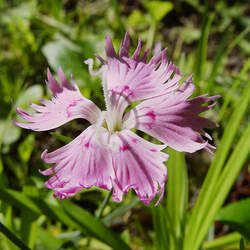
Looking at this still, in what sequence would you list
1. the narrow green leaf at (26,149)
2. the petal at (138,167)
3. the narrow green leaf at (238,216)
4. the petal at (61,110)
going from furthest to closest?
1. the narrow green leaf at (26,149)
2. the narrow green leaf at (238,216)
3. the petal at (61,110)
4. the petal at (138,167)

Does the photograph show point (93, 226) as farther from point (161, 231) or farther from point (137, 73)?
point (137, 73)

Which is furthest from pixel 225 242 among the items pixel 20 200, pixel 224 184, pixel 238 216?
pixel 20 200

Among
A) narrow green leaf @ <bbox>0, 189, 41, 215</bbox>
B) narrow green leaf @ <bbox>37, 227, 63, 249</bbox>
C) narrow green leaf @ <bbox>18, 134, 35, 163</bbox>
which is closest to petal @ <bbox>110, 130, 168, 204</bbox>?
narrow green leaf @ <bbox>0, 189, 41, 215</bbox>

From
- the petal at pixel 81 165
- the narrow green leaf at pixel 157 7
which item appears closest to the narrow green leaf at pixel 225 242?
the petal at pixel 81 165

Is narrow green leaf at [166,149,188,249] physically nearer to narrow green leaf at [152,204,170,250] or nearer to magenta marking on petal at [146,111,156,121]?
narrow green leaf at [152,204,170,250]

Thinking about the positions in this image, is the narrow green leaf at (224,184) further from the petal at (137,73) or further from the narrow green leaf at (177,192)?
the petal at (137,73)

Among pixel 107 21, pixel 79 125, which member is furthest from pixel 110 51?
pixel 107 21

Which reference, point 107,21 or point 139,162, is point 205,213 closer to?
point 139,162
